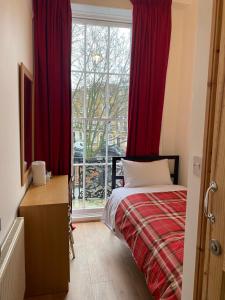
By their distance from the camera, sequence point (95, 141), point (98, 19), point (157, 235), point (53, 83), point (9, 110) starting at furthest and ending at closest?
point (95, 141), point (98, 19), point (53, 83), point (157, 235), point (9, 110)

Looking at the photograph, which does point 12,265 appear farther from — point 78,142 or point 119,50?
point 119,50

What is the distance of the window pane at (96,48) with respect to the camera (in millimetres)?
3252

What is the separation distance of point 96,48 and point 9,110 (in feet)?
6.41

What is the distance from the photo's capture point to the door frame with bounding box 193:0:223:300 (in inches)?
34.3

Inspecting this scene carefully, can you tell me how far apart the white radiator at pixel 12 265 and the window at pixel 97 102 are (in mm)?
1737

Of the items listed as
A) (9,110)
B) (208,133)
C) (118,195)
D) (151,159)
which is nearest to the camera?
(208,133)

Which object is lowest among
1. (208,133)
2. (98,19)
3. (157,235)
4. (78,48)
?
(157,235)

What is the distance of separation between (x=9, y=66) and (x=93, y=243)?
2.05 metres

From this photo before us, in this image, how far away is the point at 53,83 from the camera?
2928 mm

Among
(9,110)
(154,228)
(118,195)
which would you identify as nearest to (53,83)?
(9,110)

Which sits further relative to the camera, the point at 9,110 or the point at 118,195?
the point at 118,195

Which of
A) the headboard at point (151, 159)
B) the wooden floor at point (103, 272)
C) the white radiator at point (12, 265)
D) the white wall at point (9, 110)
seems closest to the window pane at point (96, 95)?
the headboard at point (151, 159)

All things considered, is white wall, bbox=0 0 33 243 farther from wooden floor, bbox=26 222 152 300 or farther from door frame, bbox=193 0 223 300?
door frame, bbox=193 0 223 300

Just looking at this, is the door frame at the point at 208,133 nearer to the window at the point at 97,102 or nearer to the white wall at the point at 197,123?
the white wall at the point at 197,123
